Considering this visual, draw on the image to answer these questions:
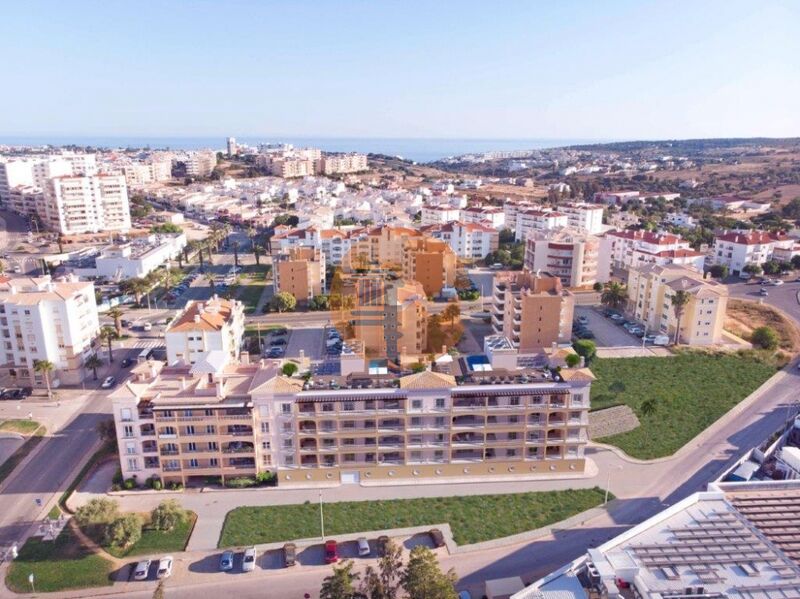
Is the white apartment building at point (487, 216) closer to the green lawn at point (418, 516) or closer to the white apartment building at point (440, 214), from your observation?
the white apartment building at point (440, 214)

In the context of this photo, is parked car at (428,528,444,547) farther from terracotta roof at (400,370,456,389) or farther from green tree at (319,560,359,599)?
terracotta roof at (400,370,456,389)

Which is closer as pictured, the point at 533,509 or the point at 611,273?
the point at 533,509

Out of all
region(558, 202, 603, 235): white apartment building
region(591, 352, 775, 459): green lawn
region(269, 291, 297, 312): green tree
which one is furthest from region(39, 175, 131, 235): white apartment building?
region(591, 352, 775, 459): green lawn

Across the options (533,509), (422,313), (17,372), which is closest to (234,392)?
(533,509)

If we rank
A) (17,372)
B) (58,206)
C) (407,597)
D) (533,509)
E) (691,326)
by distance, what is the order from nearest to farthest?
1. (407,597)
2. (533,509)
3. (17,372)
4. (691,326)
5. (58,206)

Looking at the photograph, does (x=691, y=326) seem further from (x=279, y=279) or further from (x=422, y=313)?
(x=279, y=279)

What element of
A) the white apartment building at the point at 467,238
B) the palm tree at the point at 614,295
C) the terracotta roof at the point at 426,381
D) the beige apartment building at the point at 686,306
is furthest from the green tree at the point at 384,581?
the white apartment building at the point at 467,238
